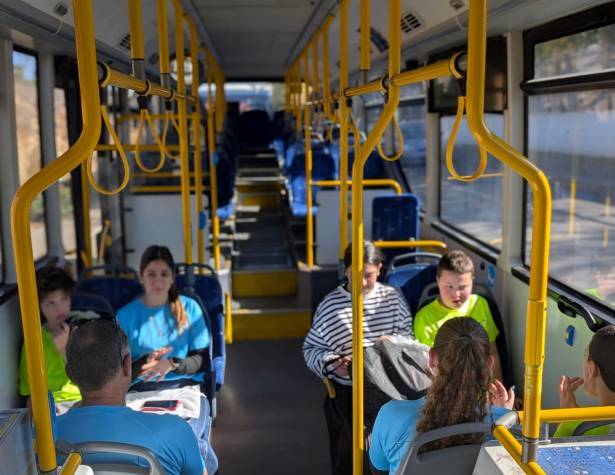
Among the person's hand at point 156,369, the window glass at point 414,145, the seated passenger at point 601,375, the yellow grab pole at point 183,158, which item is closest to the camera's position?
the seated passenger at point 601,375

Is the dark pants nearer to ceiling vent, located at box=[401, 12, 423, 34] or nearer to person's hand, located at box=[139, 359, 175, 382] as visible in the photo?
person's hand, located at box=[139, 359, 175, 382]

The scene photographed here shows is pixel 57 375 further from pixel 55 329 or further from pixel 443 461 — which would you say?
pixel 443 461

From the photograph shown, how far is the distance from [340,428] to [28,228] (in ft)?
7.45

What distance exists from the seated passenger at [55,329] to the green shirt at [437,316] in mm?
1874

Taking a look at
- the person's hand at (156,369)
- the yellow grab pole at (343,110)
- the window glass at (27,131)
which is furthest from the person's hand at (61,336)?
the window glass at (27,131)

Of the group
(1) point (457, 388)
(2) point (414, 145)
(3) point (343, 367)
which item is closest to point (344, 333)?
(3) point (343, 367)

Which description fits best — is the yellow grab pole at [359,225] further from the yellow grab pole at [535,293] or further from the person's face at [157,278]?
the person's face at [157,278]

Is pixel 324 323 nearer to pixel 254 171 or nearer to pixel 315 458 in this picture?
pixel 315 458

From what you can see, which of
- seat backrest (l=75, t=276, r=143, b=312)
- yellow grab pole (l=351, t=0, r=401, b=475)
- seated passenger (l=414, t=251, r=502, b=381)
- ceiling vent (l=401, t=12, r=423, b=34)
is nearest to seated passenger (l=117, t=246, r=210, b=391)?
seat backrest (l=75, t=276, r=143, b=312)

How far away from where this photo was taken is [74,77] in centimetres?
573

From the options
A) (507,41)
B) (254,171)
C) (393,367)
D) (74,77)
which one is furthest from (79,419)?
(254,171)

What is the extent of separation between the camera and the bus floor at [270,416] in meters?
4.14

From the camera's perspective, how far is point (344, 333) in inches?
144

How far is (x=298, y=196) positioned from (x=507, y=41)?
4.81 metres
